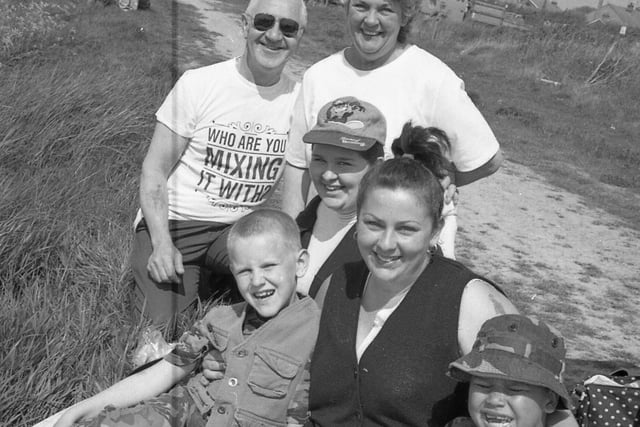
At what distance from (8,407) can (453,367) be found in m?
1.65

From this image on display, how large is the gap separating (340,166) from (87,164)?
2.79 m

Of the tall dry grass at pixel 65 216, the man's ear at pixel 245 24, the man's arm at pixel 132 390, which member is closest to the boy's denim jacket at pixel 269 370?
the man's arm at pixel 132 390

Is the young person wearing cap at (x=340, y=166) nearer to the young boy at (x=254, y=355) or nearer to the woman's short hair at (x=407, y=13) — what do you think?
the young boy at (x=254, y=355)

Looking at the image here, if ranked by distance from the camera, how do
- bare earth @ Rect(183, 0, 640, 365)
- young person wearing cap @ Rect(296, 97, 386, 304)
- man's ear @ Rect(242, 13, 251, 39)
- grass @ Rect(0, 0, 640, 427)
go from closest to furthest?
young person wearing cap @ Rect(296, 97, 386, 304)
grass @ Rect(0, 0, 640, 427)
man's ear @ Rect(242, 13, 251, 39)
bare earth @ Rect(183, 0, 640, 365)

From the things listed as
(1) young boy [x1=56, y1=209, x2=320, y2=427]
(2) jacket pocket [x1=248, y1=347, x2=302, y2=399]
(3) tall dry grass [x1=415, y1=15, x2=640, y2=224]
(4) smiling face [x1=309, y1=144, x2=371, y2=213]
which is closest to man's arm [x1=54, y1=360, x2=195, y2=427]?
(1) young boy [x1=56, y1=209, x2=320, y2=427]

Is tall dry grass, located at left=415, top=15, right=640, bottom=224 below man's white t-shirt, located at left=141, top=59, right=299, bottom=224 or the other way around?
below

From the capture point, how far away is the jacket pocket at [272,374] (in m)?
2.38

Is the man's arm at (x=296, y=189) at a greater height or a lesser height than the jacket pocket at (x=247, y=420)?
greater

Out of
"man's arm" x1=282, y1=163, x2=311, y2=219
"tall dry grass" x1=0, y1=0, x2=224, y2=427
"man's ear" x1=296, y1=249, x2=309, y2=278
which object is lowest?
"tall dry grass" x1=0, y1=0, x2=224, y2=427

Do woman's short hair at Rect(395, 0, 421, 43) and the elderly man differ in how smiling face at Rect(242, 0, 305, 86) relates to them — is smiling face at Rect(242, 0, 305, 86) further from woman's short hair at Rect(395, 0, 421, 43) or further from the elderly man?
woman's short hair at Rect(395, 0, 421, 43)

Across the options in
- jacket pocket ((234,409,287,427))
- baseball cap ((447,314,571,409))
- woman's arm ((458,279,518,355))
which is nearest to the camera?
baseball cap ((447,314,571,409))

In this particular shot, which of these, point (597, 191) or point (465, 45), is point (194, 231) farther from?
point (465, 45)

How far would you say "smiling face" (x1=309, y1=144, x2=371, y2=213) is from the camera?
8.70 feet

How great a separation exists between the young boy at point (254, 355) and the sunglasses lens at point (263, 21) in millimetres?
1120
